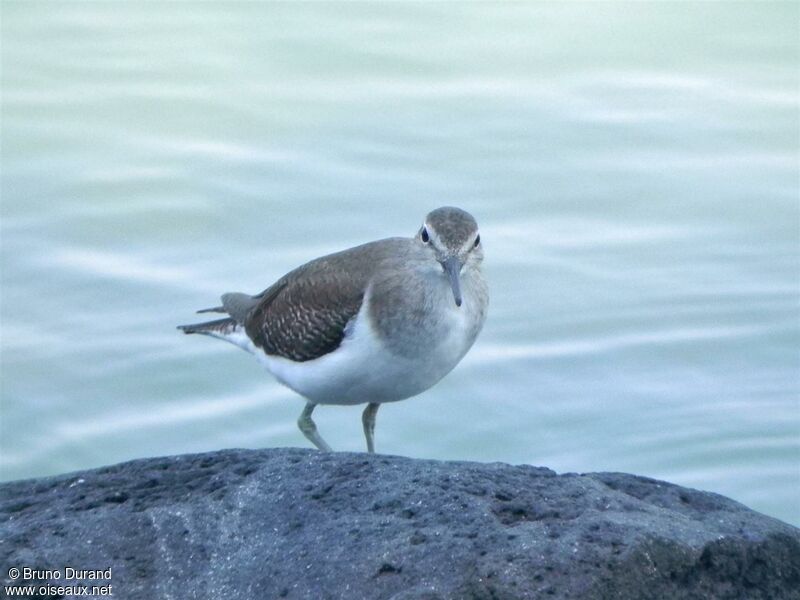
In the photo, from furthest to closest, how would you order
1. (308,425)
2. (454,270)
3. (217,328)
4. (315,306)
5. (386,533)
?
(217,328) → (308,425) → (315,306) → (454,270) → (386,533)

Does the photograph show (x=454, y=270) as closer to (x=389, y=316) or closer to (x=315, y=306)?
(x=389, y=316)

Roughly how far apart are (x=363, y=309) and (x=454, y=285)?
0.58m

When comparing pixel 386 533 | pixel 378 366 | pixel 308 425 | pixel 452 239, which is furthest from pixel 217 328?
pixel 386 533

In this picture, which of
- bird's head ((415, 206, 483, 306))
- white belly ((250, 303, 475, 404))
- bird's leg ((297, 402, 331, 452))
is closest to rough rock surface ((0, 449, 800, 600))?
white belly ((250, 303, 475, 404))

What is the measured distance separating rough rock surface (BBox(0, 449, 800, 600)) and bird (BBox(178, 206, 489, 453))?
185cm

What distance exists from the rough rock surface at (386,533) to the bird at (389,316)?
6.06 feet

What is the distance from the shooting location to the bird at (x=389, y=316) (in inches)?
316

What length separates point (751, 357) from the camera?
12250 millimetres

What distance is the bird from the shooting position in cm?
804

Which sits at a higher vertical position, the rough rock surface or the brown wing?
the brown wing

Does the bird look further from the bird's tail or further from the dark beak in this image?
the bird's tail

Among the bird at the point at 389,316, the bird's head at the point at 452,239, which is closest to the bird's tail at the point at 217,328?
the bird at the point at 389,316

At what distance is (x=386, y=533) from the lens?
553 centimetres

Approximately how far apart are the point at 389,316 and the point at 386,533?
2.63 metres
